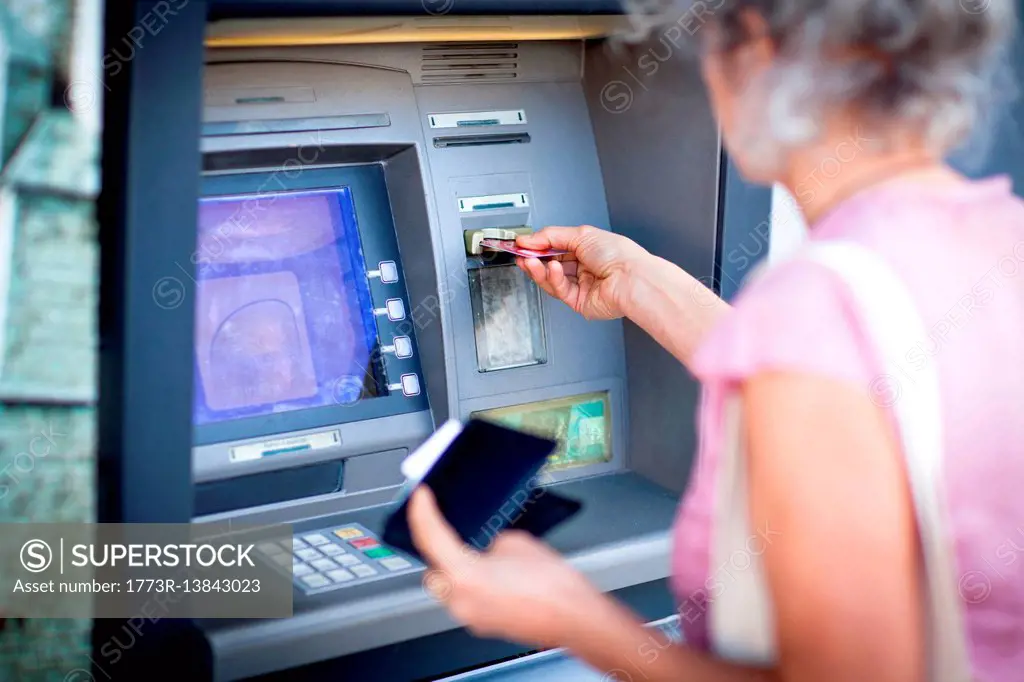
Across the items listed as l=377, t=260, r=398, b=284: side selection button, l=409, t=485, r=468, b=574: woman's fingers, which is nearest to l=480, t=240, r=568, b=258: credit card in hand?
l=377, t=260, r=398, b=284: side selection button

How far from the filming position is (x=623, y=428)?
2.12m

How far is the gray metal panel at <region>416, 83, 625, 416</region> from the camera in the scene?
1.91 meters

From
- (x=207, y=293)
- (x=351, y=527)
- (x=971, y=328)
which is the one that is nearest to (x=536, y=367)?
(x=351, y=527)

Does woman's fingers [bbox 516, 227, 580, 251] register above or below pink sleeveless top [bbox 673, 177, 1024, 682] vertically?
above

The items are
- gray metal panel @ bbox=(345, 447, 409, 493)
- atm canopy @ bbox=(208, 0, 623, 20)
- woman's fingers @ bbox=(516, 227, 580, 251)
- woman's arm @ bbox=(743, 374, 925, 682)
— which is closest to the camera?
woman's arm @ bbox=(743, 374, 925, 682)

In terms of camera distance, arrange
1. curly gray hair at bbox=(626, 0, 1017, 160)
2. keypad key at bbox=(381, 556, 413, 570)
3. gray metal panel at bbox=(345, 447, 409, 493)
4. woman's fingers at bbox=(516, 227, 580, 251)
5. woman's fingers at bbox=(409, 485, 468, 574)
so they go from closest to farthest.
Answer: curly gray hair at bbox=(626, 0, 1017, 160), woman's fingers at bbox=(409, 485, 468, 574), keypad key at bbox=(381, 556, 413, 570), gray metal panel at bbox=(345, 447, 409, 493), woman's fingers at bbox=(516, 227, 580, 251)

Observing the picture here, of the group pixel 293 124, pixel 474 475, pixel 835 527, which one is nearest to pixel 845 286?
pixel 835 527

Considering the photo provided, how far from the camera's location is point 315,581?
1559 millimetres

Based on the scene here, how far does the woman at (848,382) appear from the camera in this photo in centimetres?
90

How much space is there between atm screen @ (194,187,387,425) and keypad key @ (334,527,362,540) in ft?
0.72

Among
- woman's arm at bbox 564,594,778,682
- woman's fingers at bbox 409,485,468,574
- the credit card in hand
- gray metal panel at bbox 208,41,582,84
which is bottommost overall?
woman's arm at bbox 564,594,778,682

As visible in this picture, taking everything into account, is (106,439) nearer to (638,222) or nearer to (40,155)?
(40,155)

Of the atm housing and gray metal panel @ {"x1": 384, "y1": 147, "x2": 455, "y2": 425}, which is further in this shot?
gray metal panel @ {"x1": 384, "y1": 147, "x2": 455, "y2": 425}

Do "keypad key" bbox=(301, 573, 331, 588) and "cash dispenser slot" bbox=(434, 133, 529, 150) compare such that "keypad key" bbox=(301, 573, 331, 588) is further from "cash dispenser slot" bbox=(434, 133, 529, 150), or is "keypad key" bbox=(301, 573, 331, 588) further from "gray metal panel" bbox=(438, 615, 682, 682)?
"cash dispenser slot" bbox=(434, 133, 529, 150)
